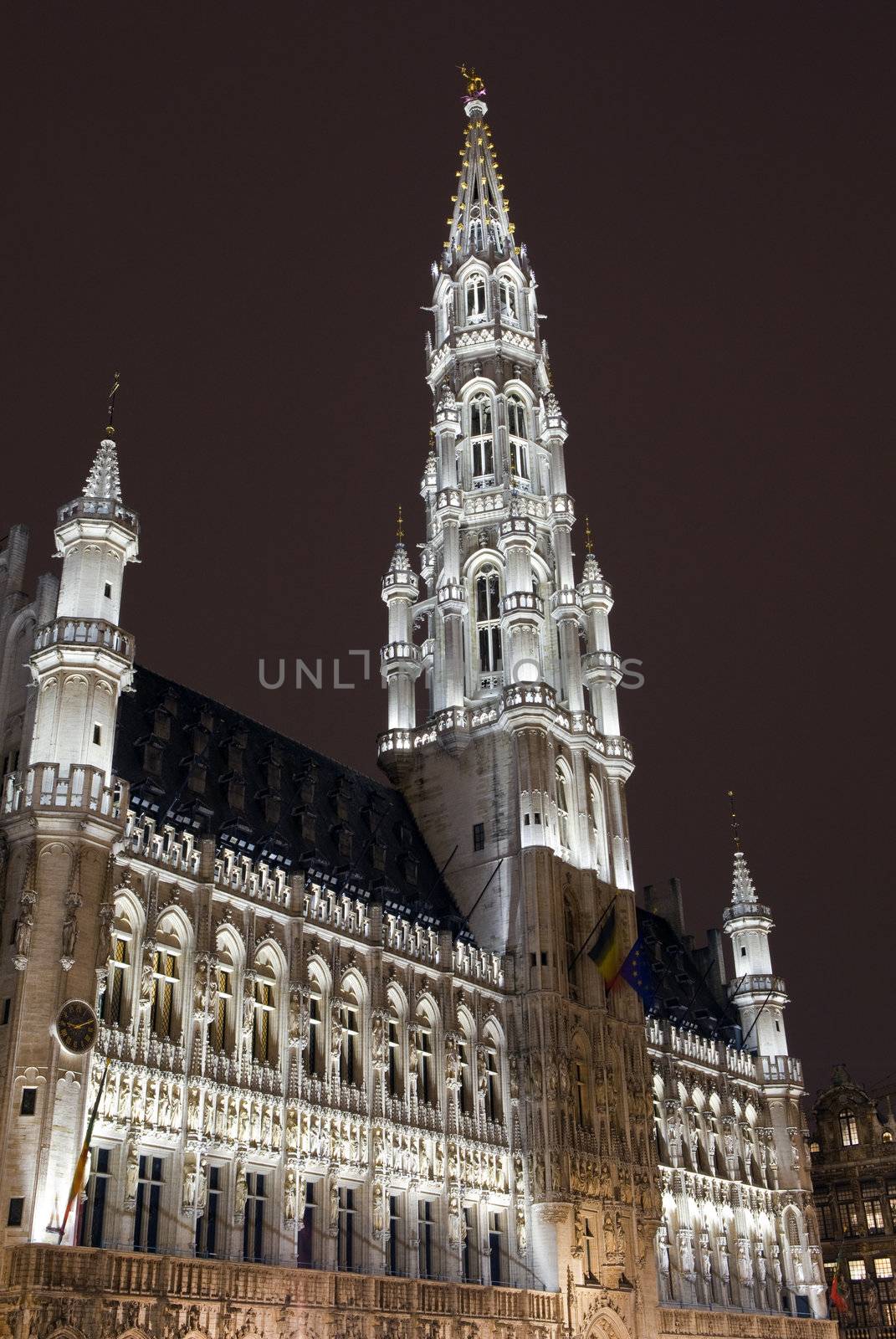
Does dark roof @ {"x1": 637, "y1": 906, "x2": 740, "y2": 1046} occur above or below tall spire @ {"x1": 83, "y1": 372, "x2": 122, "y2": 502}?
below

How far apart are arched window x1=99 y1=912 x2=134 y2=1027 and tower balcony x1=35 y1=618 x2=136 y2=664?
9.20 metres

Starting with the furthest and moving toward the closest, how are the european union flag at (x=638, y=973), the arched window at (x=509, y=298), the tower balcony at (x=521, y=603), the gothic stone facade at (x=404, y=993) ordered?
the arched window at (x=509, y=298) < the tower balcony at (x=521, y=603) < the european union flag at (x=638, y=973) < the gothic stone facade at (x=404, y=993)

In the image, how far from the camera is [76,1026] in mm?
42719

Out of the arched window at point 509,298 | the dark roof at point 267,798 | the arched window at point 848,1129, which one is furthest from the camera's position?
the arched window at point 848,1129

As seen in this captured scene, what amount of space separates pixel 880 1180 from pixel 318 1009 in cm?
5731

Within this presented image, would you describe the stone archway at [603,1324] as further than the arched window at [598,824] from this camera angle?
No

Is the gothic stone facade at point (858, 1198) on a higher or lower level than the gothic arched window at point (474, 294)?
lower

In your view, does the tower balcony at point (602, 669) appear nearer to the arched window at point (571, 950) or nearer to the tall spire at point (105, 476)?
the arched window at point (571, 950)

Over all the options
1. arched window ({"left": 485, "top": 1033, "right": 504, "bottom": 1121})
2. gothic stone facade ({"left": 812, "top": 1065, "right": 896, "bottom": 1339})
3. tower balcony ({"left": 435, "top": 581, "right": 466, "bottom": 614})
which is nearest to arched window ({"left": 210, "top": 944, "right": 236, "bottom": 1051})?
arched window ({"left": 485, "top": 1033, "right": 504, "bottom": 1121})

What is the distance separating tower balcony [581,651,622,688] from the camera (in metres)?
77.2

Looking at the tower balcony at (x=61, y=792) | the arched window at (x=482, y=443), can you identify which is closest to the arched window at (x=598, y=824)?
the arched window at (x=482, y=443)

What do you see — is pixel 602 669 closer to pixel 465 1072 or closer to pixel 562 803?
pixel 562 803

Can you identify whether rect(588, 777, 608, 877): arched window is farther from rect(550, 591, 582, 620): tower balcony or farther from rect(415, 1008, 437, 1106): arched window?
rect(415, 1008, 437, 1106): arched window

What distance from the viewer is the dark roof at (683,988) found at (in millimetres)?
83812
